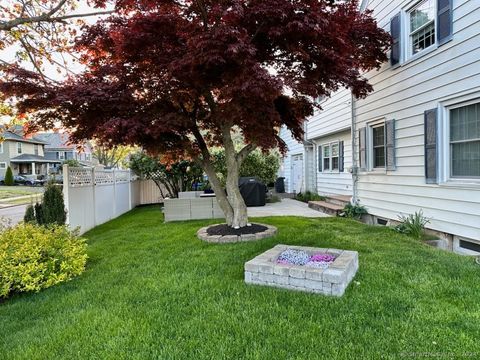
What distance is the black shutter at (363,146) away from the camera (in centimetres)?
813

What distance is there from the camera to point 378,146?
7762 millimetres

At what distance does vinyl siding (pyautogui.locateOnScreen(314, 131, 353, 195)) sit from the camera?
10414 millimetres

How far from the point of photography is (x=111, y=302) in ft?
11.3

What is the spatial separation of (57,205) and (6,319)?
370 cm

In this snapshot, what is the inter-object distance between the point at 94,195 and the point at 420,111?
8.00m

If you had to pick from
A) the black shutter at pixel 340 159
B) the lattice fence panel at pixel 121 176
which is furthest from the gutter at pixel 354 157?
the lattice fence panel at pixel 121 176

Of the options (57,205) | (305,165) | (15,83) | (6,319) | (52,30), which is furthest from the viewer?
(305,165)

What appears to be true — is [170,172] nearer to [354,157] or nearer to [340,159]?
[340,159]

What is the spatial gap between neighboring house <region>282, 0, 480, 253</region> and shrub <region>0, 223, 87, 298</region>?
5864 mm

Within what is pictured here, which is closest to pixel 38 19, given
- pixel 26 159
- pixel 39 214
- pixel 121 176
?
pixel 39 214

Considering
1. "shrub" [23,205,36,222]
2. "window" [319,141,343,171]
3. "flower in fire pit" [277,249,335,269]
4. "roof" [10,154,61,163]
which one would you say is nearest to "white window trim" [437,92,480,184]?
"flower in fire pit" [277,249,335,269]

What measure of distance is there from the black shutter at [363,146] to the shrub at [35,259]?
6613mm

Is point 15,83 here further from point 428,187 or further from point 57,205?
point 428,187

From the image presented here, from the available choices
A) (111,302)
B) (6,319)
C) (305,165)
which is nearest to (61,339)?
(111,302)
